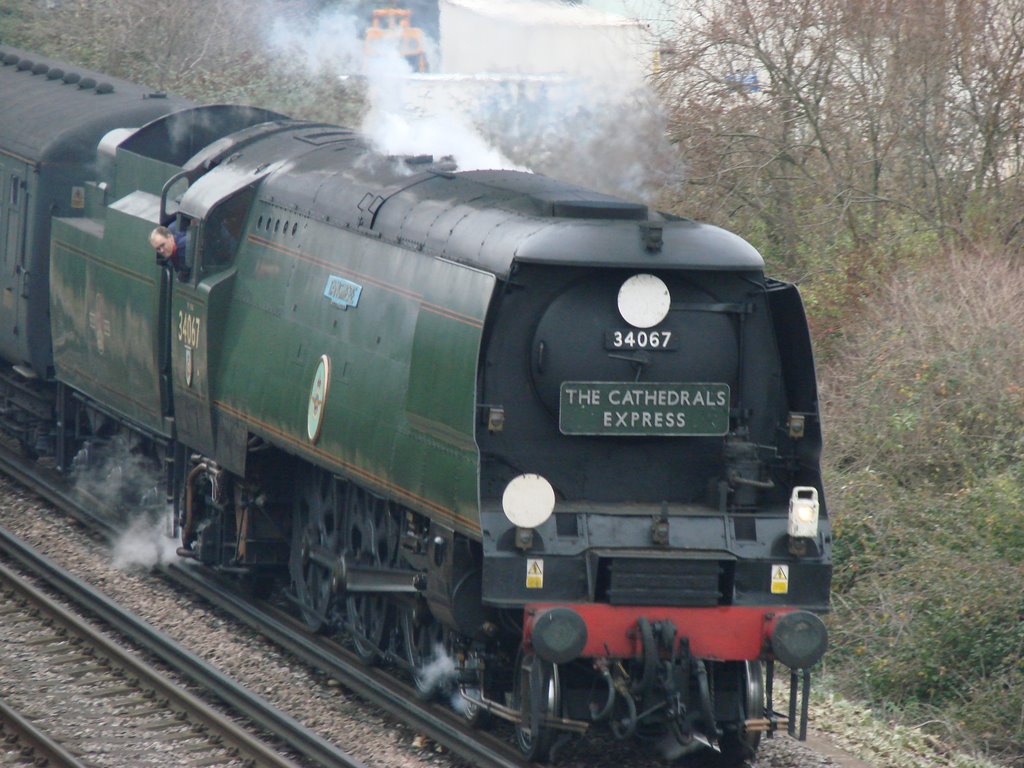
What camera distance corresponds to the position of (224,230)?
1120 cm

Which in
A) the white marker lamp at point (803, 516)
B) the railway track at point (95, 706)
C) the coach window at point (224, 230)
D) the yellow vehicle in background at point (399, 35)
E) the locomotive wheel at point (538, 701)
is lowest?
the railway track at point (95, 706)

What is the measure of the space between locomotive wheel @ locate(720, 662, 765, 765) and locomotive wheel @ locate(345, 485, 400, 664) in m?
2.31

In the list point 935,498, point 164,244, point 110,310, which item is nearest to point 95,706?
point 164,244

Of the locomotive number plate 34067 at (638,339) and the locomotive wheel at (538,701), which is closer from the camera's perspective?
the locomotive wheel at (538,701)

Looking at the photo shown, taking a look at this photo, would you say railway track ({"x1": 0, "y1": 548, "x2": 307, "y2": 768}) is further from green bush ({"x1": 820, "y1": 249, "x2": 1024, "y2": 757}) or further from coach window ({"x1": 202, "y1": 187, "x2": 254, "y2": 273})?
green bush ({"x1": 820, "y1": 249, "x2": 1024, "y2": 757})

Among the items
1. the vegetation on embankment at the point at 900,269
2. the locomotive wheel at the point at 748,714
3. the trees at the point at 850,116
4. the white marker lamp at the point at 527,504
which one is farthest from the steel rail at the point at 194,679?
the trees at the point at 850,116

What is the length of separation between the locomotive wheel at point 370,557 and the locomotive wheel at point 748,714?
231 centimetres

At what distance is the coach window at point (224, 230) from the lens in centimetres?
1112

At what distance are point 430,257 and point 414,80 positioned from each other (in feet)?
41.3

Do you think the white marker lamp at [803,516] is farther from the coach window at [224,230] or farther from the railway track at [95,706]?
the coach window at [224,230]

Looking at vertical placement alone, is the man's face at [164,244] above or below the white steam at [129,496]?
above

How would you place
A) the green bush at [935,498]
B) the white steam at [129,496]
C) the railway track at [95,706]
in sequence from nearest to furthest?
1. the railway track at [95,706]
2. the green bush at [935,498]
3. the white steam at [129,496]

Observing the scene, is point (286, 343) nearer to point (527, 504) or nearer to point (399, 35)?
point (527, 504)

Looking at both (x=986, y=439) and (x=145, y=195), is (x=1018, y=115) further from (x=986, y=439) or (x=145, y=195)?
(x=145, y=195)
